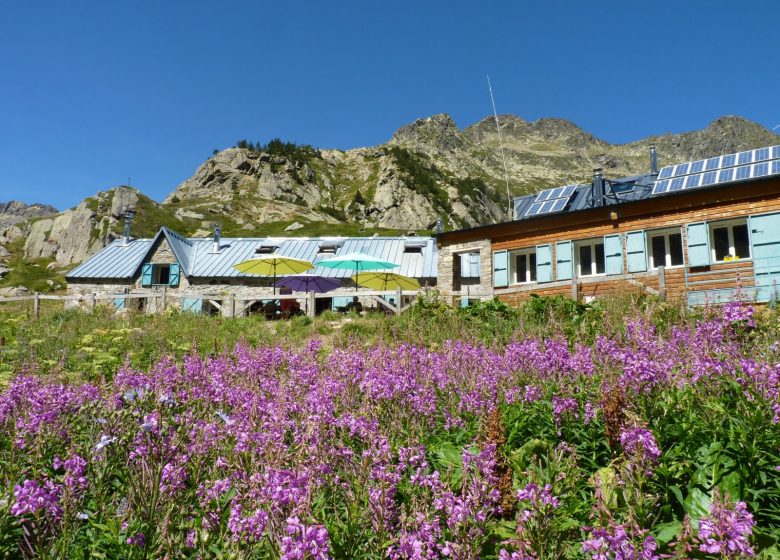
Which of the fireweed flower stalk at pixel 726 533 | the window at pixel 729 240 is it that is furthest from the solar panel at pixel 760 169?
the fireweed flower stalk at pixel 726 533

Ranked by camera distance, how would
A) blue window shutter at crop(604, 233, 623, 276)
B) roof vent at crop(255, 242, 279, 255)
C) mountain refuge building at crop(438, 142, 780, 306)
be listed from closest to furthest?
mountain refuge building at crop(438, 142, 780, 306), blue window shutter at crop(604, 233, 623, 276), roof vent at crop(255, 242, 279, 255)

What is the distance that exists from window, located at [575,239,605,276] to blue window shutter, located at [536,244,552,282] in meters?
1.35

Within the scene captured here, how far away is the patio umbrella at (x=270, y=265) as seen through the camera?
77.7ft

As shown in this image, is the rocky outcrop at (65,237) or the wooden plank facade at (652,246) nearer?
the wooden plank facade at (652,246)

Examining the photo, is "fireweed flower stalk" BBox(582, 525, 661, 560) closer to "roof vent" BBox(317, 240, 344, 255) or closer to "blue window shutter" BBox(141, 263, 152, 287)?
"roof vent" BBox(317, 240, 344, 255)

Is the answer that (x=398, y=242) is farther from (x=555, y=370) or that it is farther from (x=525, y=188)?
(x=525, y=188)

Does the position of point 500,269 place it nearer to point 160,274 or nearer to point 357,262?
point 357,262

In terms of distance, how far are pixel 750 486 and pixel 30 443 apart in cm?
485

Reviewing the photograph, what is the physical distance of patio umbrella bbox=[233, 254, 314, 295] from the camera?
932 inches

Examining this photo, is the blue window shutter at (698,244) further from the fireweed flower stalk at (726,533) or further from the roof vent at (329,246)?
the roof vent at (329,246)

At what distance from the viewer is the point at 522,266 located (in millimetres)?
25094

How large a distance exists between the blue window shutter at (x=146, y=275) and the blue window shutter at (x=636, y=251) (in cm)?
3127

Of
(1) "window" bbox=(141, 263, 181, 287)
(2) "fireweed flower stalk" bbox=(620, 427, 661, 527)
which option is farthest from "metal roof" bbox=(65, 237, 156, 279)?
(2) "fireweed flower stalk" bbox=(620, 427, 661, 527)

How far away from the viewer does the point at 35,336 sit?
13.1 metres
